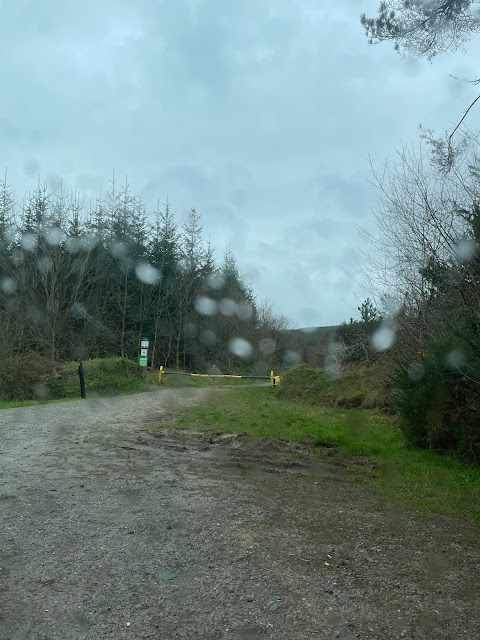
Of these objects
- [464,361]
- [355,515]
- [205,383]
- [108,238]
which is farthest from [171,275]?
[355,515]

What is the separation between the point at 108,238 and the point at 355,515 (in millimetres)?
34354

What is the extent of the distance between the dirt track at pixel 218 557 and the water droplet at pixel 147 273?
30746mm

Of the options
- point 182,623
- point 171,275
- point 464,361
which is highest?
point 171,275

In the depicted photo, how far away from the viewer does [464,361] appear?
9828 millimetres

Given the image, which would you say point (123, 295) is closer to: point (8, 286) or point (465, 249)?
point (8, 286)

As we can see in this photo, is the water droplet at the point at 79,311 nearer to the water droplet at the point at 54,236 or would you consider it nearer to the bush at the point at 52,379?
the water droplet at the point at 54,236

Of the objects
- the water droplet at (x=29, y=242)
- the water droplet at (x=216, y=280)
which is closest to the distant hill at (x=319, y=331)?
the water droplet at (x=216, y=280)

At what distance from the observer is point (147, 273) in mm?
40000

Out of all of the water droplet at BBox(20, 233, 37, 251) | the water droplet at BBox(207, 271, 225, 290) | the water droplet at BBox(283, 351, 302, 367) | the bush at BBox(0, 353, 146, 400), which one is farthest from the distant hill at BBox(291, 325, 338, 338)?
the water droplet at BBox(20, 233, 37, 251)

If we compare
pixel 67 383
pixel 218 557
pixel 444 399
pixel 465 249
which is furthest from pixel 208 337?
pixel 218 557

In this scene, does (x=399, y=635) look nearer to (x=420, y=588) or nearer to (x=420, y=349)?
(x=420, y=588)

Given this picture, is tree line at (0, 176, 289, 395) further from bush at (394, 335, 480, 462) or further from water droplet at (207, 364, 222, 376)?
bush at (394, 335, 480, 462)

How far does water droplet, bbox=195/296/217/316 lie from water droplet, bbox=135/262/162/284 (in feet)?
10.1

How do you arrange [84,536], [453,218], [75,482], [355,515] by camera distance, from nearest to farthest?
[84,536], [355,515], [75,482], [453,218]
